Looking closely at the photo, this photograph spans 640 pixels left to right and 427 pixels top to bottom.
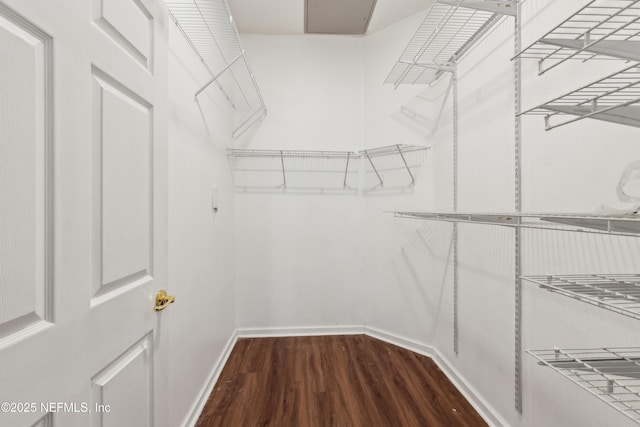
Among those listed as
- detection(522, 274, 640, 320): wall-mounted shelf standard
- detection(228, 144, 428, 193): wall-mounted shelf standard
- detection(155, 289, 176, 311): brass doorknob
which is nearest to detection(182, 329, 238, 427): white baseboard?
detection(155, 289, 176, 311): brass doorknob

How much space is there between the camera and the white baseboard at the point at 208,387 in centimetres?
151

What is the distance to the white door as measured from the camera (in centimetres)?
49

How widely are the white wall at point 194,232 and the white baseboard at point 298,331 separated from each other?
13.7 inches

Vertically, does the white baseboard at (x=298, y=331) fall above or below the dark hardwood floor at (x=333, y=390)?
above

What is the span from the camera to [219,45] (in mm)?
1773

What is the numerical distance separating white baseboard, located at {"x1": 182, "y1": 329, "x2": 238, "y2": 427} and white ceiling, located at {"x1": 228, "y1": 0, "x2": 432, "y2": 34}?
2.55m

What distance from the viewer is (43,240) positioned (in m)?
0.55

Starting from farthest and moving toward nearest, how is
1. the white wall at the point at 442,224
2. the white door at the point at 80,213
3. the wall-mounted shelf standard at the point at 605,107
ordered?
the white wall at the point at 442,224
the wall-mounted shelf standard at the point at 605,107
the white door at the point at 80,213

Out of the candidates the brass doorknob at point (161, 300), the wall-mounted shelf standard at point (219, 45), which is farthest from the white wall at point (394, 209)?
the brass doorknob at point (161, 300)

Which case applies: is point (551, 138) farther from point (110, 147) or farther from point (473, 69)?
point (110, 147)

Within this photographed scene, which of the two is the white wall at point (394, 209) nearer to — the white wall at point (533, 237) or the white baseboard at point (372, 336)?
the white baseboard at point (372, 336)

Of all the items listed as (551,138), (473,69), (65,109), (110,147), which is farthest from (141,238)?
(473,69)

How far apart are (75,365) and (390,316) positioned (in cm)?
219

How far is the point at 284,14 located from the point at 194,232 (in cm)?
183
